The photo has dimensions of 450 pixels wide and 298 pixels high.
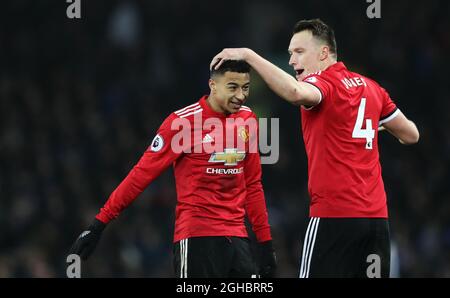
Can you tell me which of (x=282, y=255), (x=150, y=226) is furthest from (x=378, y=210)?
(x=150, y=226)

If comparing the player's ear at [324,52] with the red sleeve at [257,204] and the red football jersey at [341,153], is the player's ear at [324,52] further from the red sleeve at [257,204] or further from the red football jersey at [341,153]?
the red sleeve at [257,204]

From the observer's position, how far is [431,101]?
11180 millimetres

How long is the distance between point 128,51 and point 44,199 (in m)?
2.44

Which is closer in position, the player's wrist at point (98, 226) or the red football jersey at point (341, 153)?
the red football jersey at point (341, 153)

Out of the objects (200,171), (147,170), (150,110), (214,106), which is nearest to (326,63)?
(214,106)

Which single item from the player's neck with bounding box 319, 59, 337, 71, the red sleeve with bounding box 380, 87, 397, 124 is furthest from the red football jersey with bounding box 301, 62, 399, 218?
the red sleeve with bounding box 380, 87, 397, 124

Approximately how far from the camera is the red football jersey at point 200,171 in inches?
228

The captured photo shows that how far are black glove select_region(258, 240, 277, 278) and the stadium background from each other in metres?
3.67

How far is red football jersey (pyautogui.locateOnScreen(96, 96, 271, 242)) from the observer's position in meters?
5.79

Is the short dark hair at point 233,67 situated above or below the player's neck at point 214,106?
above

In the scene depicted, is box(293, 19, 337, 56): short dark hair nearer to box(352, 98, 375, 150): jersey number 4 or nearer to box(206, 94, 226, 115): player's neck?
box(352, 98, 375, 150): jersey number 4

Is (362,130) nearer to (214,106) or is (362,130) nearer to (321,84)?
(321,84)

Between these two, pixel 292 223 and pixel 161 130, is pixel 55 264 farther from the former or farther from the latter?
pixel 161 130

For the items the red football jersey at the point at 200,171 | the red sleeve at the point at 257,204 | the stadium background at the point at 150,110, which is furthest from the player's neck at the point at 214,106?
the stadium background at the point at 150,110
